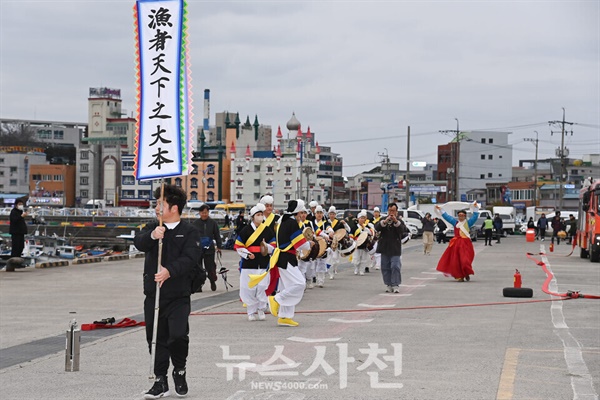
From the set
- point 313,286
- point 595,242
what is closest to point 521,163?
point 595,242

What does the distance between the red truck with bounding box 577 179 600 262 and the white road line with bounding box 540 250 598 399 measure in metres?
17.4

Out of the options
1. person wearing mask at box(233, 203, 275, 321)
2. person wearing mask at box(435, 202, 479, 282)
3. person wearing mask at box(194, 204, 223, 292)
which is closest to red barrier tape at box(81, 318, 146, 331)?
person wearing mask at box(233, 203, 275, 321)

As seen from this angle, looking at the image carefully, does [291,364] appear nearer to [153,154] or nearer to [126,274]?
[153,154]

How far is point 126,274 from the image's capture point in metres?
27.0

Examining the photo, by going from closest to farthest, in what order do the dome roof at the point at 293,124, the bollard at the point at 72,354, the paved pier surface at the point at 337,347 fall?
the paved pier surface at the point at 337,347
the bollard at the point at 72,354
the dome roof at the point at 293,124

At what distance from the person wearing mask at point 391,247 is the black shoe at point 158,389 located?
39.9ft

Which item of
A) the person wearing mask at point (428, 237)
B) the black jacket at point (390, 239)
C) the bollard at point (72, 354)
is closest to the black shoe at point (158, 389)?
the bollard at point (72, 354)

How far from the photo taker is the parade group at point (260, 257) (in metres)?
8.51

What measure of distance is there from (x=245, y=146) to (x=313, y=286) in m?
→ 128

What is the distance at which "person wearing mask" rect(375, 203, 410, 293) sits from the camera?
66.6ft

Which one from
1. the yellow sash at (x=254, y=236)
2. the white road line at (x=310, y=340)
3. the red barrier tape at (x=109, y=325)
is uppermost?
the yellow sash at (x=254, y=236)

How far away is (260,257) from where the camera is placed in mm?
14898

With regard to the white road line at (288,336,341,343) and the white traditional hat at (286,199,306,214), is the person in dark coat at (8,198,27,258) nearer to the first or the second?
the white traditional hat at (286,199,306,214)

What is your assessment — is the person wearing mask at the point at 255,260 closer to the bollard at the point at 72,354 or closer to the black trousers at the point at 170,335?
the bollard at the point at 72,354
